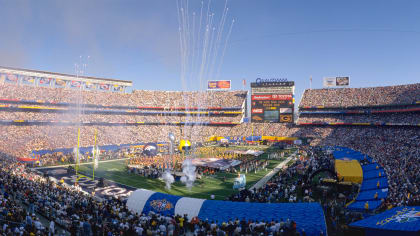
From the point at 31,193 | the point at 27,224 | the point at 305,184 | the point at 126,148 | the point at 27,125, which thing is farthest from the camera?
the point at 27,125

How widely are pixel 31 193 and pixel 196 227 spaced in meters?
10.5

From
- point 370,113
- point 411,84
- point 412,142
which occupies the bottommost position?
point 412,142

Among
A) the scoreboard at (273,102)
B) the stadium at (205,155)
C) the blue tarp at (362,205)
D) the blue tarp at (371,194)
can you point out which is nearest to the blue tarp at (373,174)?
the stadium at (205,155)

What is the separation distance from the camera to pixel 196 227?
10812mm

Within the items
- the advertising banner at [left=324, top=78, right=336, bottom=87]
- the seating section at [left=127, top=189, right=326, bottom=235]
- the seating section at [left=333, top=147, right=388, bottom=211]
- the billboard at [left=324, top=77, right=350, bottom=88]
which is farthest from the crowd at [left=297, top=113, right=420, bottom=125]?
the seating section at [left=127, top=189, right=326, bottom=235]

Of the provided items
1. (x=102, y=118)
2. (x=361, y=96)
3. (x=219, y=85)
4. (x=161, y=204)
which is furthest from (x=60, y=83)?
(x=361, y=96)

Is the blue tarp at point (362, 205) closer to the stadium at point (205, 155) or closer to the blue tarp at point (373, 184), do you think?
the stadium at point (205, 155)

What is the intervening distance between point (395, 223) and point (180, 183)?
16.7m

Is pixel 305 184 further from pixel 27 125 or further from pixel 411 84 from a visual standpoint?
pixel 411 84

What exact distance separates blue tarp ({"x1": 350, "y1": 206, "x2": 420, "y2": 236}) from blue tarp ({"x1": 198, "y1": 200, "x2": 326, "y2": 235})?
1.55 m

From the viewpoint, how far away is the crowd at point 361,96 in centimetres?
5147

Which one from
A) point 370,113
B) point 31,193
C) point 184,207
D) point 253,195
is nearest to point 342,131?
point 370,113

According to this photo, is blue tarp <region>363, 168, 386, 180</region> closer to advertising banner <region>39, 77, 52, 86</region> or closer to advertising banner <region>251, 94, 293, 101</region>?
advertising banner <region>251, 94, 293, 101</region>

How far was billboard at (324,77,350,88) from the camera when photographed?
6808 cm
